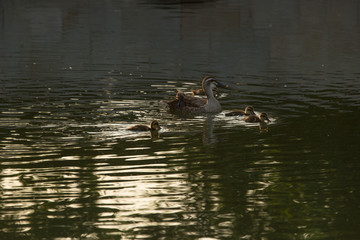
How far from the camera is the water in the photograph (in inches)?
430

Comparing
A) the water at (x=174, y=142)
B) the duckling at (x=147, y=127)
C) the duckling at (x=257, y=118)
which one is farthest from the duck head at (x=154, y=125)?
the duckling at (x=257, y=118)

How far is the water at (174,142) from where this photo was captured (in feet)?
35.8

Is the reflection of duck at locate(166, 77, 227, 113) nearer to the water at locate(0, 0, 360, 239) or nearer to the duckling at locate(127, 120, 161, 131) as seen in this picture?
the water at locate(0, 0, 360, 239)

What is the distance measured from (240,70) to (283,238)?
16526mm

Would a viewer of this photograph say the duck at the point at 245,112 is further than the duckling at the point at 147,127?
Yes

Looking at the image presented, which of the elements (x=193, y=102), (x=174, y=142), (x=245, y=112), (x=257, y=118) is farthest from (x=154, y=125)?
(x=193, y=102)

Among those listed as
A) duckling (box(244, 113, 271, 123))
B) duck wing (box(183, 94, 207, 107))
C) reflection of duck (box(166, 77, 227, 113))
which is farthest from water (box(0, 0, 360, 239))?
duck wing (box(183, 94, 207, 107))

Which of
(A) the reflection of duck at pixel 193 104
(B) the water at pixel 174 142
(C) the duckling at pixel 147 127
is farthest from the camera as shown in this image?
(A) the reflection of duck at pixel 193 104

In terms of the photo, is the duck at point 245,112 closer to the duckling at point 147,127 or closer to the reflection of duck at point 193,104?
the reflection of duck at point 193,104

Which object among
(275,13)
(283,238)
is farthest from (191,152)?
(275,13)

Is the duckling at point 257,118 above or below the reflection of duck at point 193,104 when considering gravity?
below

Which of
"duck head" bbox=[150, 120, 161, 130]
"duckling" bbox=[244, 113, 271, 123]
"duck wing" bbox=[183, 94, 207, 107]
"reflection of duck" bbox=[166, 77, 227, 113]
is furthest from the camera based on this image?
"duck wing" bbox=[183, 94, 207, 107]

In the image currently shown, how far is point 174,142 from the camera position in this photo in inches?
628

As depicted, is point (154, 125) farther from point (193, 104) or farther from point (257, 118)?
point (193, 104)
